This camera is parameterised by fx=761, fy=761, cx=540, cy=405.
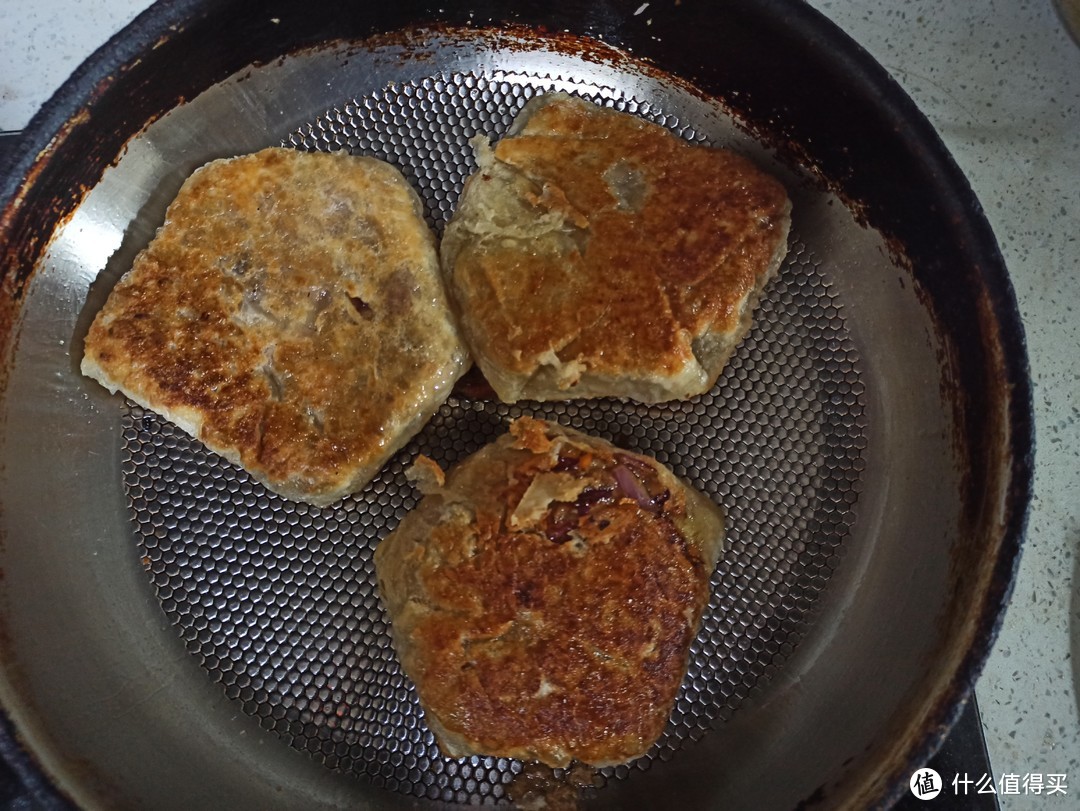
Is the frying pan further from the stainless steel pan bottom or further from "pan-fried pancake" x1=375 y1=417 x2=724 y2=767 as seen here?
"pan-fried pancake" x1=375 y1=417 x2=724 y2=767

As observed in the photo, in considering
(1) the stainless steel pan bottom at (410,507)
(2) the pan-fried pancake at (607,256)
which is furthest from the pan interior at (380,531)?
(2) the pan-fried pancake at (607,256)

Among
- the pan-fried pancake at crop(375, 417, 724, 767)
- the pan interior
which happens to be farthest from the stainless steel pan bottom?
the pan-fried pancake at crop(375, 417, 724, 767)

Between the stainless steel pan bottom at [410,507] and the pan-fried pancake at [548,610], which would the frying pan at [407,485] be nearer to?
the stainless steel pan bottom at [410,507]

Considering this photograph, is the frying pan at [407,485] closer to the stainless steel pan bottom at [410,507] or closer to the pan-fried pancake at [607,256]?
the stainless steel pan bottom at [410,507]

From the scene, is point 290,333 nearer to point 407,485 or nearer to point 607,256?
point 407,485

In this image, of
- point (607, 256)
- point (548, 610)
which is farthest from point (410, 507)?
point (607, 256)

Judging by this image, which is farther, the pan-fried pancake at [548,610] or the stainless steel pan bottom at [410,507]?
the stainless steel pan bottom at [410,507]

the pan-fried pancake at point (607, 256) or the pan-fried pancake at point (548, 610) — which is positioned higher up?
the pan-fried pancake at point (607, 256)
